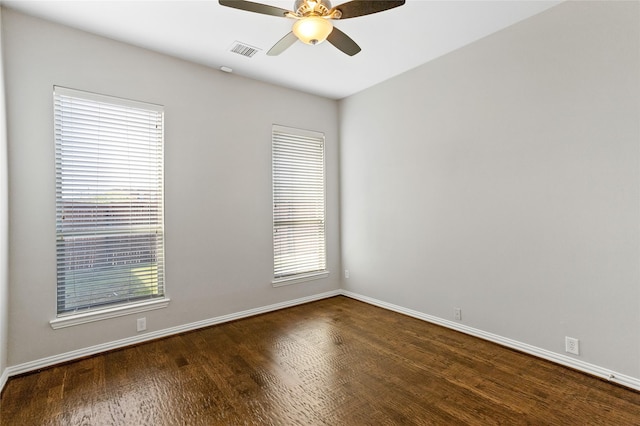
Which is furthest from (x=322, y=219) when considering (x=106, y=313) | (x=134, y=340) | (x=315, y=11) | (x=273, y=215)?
(x=315, y=11)

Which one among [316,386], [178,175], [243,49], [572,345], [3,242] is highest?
[243,49]

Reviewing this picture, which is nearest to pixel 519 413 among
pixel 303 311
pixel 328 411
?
pixel 328 411

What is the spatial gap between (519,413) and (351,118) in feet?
12.8

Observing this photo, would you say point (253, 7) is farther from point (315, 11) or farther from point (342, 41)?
point (342, 41)

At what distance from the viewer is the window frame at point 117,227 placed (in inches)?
108

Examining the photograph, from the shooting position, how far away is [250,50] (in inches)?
127

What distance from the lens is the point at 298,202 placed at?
4.50 meters

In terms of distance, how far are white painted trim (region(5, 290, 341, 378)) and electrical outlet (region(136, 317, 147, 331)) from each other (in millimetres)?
69

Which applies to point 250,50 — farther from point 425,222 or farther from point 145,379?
point 145,379

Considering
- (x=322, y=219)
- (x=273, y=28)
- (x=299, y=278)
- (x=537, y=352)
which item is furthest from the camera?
(x=322, y=219)

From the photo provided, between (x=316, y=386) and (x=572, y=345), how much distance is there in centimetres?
214

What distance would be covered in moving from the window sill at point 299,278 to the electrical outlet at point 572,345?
2907 mm

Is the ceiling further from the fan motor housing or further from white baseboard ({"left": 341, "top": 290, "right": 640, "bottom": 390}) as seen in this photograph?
white baseboard ({"left": 341, "top": 290, "right": 640, "bottom": 390})

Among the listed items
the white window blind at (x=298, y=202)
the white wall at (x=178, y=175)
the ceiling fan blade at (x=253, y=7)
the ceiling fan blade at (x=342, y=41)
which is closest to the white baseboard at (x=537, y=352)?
the white window blind at (x=298, y=202)
